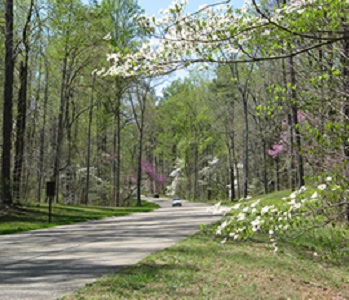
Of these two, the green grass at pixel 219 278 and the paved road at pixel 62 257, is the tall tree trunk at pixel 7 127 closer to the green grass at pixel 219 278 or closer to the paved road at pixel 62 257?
the paved road at pixel 62 257

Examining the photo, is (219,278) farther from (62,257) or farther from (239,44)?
(239,44)

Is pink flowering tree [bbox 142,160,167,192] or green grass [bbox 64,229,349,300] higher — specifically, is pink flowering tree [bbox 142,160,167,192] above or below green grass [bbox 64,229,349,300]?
above

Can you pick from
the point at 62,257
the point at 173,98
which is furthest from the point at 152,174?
the point at 62,257

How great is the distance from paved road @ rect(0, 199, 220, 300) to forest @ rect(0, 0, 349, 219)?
9.98ft

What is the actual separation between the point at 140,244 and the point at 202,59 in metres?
6.85

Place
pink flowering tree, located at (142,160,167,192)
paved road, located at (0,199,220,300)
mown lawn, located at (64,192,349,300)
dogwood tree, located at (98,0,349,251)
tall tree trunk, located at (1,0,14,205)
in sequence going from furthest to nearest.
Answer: pink flowering tree, located at (142,160,167,192)
tall tree trunk, located at (1,0,14,205)
paved road, located at (0,199,220,300)
mown lawn, located at (64,192,349,300)
dogwood tree, located at (98,0,349,251)

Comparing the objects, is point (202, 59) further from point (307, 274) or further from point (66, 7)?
point (66, 7)

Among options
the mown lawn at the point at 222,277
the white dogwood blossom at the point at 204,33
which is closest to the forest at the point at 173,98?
the white dogwood blossom at the point at 204,33

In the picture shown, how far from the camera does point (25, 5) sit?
2378 cm

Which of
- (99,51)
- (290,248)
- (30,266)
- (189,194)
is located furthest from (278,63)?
(189,194)

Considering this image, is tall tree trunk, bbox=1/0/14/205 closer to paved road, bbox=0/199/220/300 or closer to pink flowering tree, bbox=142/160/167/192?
paved road, bbox=0/199/220/300

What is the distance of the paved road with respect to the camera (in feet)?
18.1

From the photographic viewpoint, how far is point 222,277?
6.34 meters

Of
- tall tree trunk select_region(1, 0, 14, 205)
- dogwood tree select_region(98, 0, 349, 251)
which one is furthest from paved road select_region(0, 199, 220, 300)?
tall tree trunk select_region(1, 0, 14, 205)
